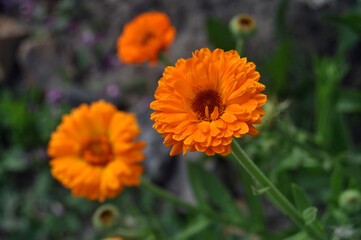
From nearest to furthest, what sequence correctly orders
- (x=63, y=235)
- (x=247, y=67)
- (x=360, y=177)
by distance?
(x=247, y=67) < (x=360, y=177) < (x=63, y=235)

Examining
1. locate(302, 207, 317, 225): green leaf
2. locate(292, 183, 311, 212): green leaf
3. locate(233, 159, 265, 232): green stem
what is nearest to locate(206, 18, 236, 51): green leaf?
locate(233, 159, 265, 232): green stem

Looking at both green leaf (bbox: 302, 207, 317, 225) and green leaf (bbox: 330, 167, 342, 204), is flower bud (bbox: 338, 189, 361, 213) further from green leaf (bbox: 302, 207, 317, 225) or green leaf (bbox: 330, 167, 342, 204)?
green leaf (bbox: 302, 207, 317, 225)

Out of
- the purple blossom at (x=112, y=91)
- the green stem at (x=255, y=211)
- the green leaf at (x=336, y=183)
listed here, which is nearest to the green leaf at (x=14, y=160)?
the purple blossom at (x=112, y=91)

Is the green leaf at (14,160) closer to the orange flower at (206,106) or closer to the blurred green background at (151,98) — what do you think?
the blurred green background at (151,98)

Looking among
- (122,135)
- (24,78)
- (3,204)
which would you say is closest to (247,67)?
(122,135)

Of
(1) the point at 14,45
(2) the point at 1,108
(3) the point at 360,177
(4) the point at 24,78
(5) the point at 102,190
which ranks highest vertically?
(1) the point at 14,45

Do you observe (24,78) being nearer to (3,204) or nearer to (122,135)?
(3,204)
